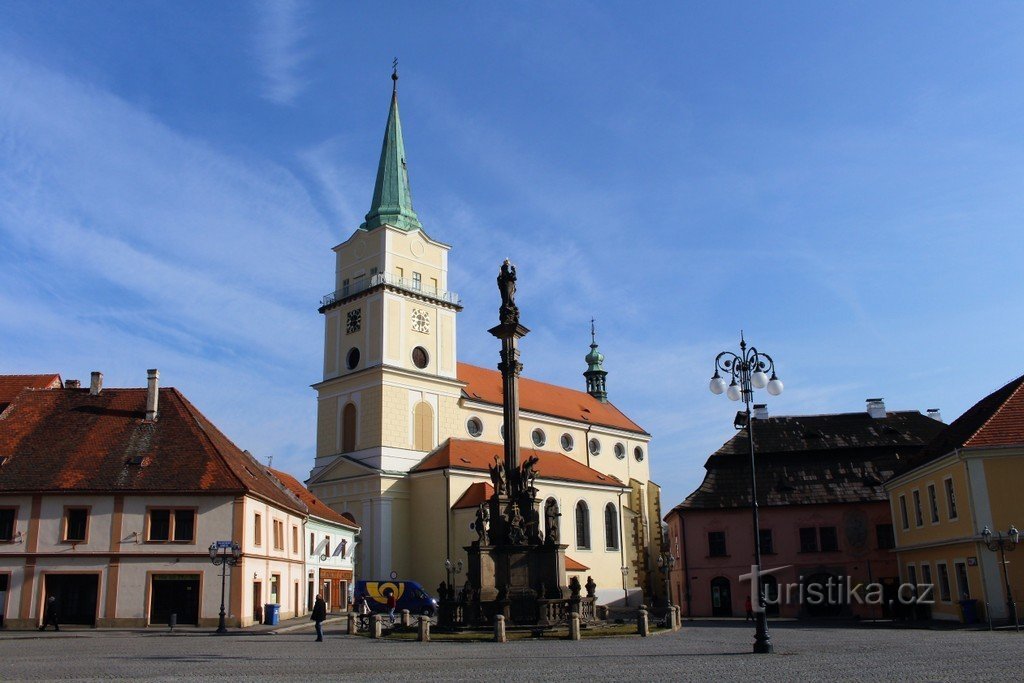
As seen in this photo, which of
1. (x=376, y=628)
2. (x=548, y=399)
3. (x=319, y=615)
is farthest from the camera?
(x=548, y=399)

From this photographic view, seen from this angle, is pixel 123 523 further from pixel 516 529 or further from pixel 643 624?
pixel 643 624

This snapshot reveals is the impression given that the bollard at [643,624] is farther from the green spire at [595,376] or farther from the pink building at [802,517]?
the green spire at [595,376]

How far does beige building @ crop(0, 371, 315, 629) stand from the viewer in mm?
32469

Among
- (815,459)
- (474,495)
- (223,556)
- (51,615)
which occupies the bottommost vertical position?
(51,615)

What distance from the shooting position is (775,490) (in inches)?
1784

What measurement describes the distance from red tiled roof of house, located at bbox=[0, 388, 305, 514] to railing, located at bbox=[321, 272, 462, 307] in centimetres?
2076

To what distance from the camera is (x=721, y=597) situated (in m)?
45.4

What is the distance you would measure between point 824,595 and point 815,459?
679cm

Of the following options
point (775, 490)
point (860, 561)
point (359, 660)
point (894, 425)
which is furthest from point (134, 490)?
point (894, 425)

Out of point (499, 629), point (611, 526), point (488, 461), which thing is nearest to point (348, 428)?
point (488, 461)

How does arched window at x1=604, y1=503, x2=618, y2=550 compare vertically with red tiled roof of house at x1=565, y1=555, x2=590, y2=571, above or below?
above

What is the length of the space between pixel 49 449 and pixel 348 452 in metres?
23.6

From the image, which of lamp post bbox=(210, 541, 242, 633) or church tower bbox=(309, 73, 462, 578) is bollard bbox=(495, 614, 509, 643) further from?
church tower bbox=(309, 73, 462, 578)

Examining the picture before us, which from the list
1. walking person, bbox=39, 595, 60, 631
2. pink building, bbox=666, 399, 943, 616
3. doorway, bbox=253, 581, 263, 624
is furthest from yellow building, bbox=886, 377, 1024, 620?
walking person, bbox=39, 595, 60, 631
